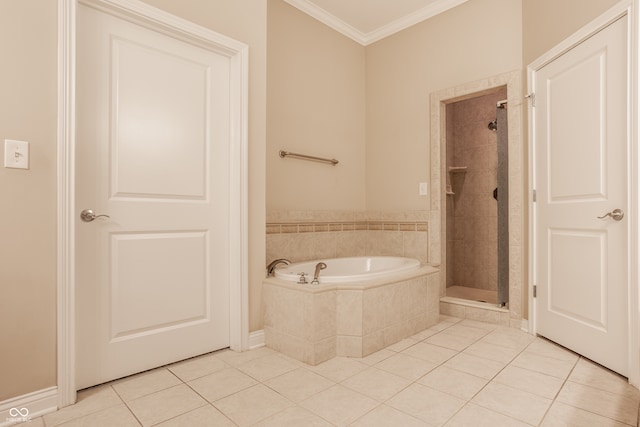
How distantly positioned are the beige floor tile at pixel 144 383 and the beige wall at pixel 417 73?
240cm

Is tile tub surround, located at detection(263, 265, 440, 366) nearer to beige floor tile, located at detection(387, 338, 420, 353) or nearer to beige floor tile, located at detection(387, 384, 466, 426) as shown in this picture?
beige floor tile, located at detection(387, 338, 420, 353)

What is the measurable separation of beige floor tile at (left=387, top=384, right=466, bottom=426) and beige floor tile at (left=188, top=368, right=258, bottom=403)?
0.73m

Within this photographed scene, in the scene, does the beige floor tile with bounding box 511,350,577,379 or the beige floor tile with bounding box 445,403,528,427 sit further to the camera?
the beige floor tile with bounding box 511,350,577,379

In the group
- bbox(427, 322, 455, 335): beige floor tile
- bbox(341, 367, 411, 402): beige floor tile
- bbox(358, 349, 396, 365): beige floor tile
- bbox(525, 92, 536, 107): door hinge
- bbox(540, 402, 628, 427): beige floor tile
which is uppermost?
bbox(525, 92, 536, 107): door hinge

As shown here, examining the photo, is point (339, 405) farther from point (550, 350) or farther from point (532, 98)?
point (532, 98)

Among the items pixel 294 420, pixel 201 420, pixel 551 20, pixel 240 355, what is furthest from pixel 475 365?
pixel 551 20

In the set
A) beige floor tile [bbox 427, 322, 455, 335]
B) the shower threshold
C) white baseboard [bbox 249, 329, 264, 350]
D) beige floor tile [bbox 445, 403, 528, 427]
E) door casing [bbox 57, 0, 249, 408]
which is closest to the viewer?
beige floor tile [bbox 445, 403, 528, 427]

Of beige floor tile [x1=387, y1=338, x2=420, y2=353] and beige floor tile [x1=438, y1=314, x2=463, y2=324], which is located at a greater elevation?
beige floor tile [x1=387, y1=338, x2=420, y2=353]

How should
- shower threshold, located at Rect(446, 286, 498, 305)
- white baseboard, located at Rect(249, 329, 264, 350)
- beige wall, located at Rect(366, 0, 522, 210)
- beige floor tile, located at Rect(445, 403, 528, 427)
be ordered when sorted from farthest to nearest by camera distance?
shower threshold, located at Rect(446, 286, 498, 305), beige wall, located at Rect(366, 0, 522, 210), white baseboard, located at Rect(249, 329, 264, 350), beige floor tile, located at Rect(445, 403, 528, 427)

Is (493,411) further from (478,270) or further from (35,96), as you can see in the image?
(478,270)

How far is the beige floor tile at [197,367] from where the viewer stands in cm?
191

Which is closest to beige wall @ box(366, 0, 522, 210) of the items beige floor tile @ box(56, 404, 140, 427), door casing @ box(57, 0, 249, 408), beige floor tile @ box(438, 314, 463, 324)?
beige floor tile @ box(438, 314, 463, 324)

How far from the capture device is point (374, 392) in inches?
67.4

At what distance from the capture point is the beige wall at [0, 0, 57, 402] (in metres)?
1.45
